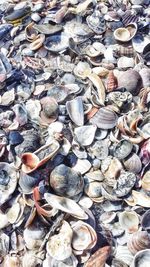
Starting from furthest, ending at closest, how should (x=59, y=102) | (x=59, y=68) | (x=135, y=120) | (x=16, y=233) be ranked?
(x=59, y=68) < (x=59, y=102) < (x=135, y=120) < (x=16, y=233)

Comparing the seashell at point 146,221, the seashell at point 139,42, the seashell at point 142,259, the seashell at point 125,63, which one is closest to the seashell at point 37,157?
the seashell at point 146,221

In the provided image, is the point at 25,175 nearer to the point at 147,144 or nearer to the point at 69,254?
the point at 69,254

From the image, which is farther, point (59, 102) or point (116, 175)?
point (59, 102)

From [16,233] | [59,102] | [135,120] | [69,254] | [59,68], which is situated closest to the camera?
[69,254]

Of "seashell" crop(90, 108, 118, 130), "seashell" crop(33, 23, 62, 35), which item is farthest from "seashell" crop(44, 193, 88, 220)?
"seashell" crop(33, 23, 62, 35)

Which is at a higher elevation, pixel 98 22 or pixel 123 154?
pixel 98 22

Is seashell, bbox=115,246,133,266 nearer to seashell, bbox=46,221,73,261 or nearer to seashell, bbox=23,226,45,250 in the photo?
seashell, bbox=46,221,73,261

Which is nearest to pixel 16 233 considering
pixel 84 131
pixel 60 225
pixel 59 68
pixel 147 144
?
pixel 60 225
